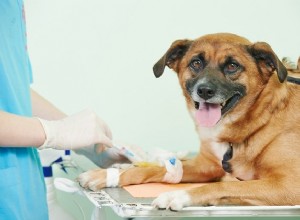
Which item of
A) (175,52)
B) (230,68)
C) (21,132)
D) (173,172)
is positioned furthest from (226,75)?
(21,132)

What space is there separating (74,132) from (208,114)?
15.4 inches

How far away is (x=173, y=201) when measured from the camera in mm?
1083

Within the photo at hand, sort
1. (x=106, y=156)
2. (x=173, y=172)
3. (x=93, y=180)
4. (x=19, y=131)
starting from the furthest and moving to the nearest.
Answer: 1. (x=106, y=156)
2. (x=173, y=172)
3. (x=93, y=180)
4. (x=19, y=131)

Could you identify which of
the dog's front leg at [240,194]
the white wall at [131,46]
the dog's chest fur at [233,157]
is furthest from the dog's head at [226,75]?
the white wall at [131,46]

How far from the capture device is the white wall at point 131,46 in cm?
194

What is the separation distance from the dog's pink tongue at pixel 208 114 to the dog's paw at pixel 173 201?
279 millimetres

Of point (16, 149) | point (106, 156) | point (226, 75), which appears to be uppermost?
point (226, 75)

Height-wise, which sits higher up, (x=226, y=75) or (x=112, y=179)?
(x=226, y=75)

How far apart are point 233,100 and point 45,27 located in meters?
0.93

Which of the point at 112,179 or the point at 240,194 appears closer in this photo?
the point at 240,194

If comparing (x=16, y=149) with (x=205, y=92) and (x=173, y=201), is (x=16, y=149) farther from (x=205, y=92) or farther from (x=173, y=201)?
(x=205, y=92)

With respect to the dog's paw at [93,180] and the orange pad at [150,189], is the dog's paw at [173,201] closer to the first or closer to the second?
the orange pad at [150,189]

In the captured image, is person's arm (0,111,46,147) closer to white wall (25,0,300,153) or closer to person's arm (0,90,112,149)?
person's arm (0,90,112,149)

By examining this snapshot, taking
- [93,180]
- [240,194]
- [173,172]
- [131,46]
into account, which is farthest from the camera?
[131,46]
